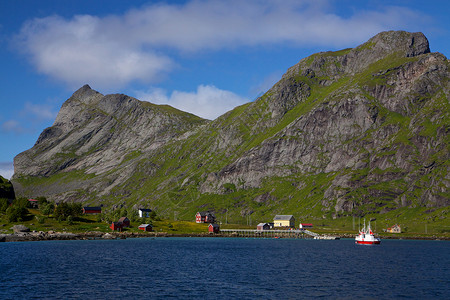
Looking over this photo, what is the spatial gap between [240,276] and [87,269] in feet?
100

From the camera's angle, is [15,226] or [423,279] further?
[15,226]

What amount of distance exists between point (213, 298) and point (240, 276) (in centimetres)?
2125

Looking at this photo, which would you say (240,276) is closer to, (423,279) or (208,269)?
(208,269)

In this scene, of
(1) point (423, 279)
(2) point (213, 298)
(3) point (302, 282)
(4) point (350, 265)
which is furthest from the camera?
(4) point (350, 265)

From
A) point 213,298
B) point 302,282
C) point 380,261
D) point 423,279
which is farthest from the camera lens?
point 380,261

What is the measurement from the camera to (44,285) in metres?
68.1

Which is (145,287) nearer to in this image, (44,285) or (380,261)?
(44,285)

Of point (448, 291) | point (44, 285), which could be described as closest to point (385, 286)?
point (448, 291)

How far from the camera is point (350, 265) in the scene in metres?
101

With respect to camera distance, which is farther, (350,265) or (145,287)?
(350,265)

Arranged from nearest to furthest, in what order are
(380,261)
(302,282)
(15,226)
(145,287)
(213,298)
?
(213,298), (145,287), (302,282), (380,261), (15,226)

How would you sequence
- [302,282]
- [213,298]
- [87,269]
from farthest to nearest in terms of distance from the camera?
1. [87,269]
2. [302,282]
3. [213,298]

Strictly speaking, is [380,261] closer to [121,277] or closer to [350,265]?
[350,265]

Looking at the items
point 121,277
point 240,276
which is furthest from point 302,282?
point 121,277
